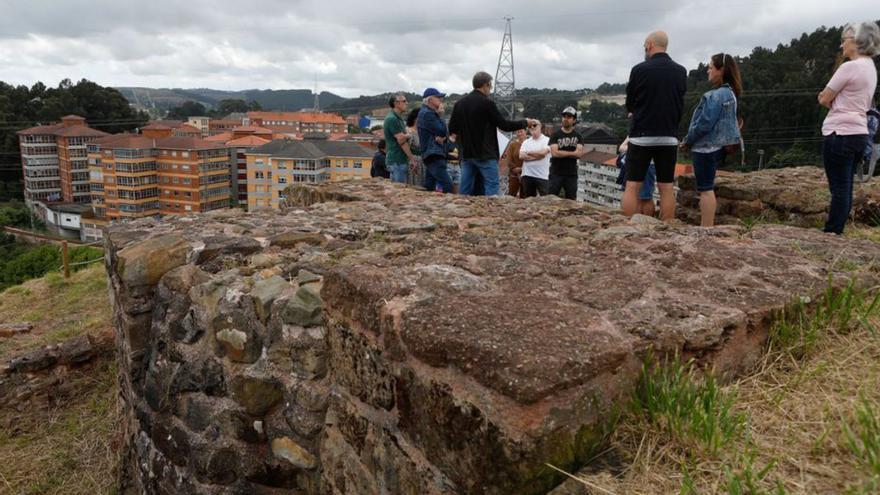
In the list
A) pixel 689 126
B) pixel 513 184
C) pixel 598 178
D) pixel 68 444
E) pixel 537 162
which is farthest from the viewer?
pixel 598 178

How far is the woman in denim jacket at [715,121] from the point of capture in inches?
182

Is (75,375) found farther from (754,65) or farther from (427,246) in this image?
(754,65)

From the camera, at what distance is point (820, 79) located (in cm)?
3647

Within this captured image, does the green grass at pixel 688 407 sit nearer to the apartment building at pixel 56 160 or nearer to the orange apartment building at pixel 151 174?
the orange apartment building at pixel 151 174

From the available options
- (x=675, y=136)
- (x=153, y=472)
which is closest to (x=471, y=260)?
(x=153, y=472)

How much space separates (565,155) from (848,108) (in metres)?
3.37

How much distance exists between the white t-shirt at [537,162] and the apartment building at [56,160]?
55363 millimetres

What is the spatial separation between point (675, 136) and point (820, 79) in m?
38.8

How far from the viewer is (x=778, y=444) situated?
1747 mm

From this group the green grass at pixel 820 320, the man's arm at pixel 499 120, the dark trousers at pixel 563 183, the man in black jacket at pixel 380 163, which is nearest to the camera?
the green grass at pixel 820 320

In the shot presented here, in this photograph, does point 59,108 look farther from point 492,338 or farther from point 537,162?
point 492,338

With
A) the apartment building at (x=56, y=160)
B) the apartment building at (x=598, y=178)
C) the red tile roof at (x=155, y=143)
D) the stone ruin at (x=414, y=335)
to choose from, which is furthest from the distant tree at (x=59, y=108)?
the stone ruin at (x=414, y=335)

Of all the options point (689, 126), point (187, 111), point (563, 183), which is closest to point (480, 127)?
point (563, 183)

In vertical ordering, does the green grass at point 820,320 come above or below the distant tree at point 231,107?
below
